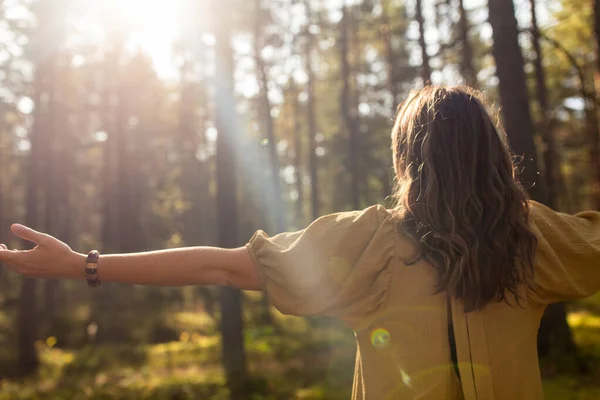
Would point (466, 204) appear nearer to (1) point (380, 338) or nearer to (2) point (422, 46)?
(1) point (380, 338)

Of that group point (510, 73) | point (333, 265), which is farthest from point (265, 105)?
point (333, 265)

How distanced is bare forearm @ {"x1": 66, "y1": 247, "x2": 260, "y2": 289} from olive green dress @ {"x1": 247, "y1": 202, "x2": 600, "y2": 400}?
7 centimetres

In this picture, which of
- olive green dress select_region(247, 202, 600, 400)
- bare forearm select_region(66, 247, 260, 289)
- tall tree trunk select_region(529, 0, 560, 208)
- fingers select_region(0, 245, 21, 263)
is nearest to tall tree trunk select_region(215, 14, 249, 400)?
tall tree trunk select_region(529, 0, 560, 208)

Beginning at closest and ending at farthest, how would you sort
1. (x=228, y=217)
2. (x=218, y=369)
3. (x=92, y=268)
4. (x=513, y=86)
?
1. (x=92, y=268)
2. (x=513, y=86)
3. (x=218, y=369)
4. (x=228, y=217)

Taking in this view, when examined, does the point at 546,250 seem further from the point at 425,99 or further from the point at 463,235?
the point at 425,99

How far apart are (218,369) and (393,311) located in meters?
10.5

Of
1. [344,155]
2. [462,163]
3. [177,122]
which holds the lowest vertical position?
[462,163]

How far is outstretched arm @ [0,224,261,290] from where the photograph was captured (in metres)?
2.16

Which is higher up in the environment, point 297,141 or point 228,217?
point 297,141

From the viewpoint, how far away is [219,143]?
40.5 feet

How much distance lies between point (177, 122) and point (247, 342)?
75.2 feet

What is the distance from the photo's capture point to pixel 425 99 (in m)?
2.30

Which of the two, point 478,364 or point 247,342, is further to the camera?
point 247,342

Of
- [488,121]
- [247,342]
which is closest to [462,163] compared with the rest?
[488,121]
